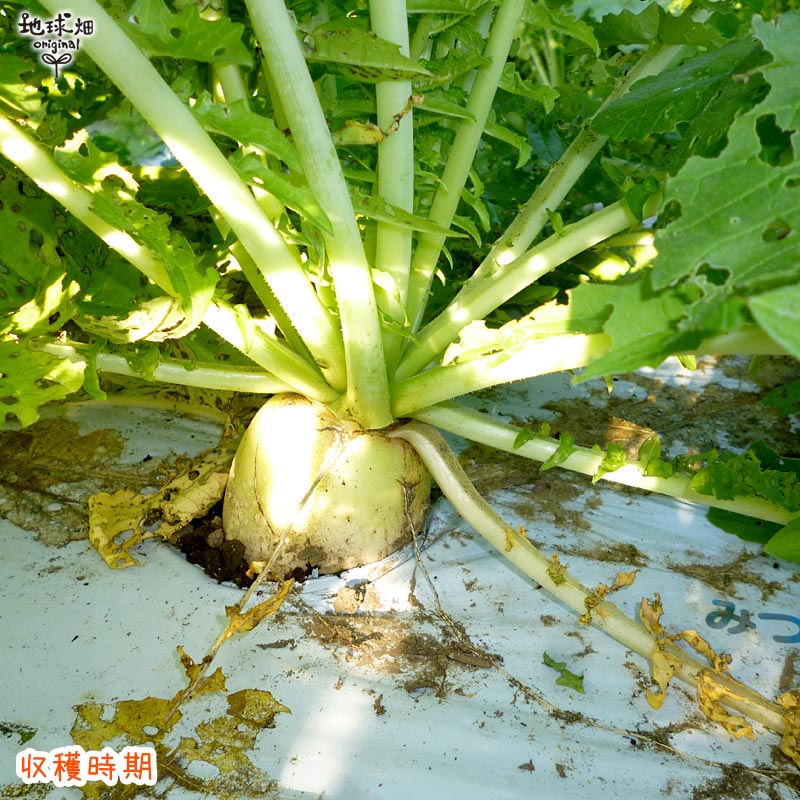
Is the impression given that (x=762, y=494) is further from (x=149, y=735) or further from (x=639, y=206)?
(x=149, y=735)

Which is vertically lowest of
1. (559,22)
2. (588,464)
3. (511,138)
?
(588,464)

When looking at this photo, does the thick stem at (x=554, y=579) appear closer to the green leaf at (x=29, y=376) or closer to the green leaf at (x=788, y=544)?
the green leaf at (x=788, y=544)

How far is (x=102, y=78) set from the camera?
1.64 meters

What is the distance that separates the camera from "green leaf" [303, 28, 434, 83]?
1.24 meters

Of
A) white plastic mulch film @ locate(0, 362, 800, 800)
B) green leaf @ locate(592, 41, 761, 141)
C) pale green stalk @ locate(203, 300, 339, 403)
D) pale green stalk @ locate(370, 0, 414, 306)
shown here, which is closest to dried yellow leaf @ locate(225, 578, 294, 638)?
white plastic mulch film @ locate(0, 362, 800, 800)

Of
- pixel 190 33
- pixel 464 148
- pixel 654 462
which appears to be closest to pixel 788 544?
pixel 654 462

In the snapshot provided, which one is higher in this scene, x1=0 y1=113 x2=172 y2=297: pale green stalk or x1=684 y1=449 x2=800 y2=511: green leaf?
x1=0 y1=113 x2=172 y2=297: pale green stalk

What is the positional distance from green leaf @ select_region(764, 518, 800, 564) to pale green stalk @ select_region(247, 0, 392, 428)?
74cm

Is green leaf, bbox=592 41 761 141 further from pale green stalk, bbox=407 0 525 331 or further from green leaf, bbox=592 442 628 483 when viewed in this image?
green leaf, bbox=592 442 628 483

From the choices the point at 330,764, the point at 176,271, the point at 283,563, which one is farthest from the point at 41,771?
the point at 176,271

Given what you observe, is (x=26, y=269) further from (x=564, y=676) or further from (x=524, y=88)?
(x=564, y=676)

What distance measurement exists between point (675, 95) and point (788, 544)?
0.77 metres

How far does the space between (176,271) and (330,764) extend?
0.82 meters

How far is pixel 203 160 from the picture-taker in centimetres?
117
